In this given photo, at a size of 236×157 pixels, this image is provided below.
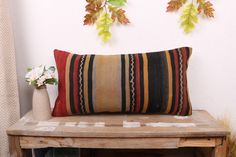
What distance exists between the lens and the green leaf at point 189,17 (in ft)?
4.34

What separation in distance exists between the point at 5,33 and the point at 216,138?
3.53 feet

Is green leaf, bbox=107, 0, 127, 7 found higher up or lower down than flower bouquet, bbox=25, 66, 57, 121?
higher up

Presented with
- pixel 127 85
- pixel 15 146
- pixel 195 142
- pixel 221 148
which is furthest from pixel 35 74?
pixel 221 148

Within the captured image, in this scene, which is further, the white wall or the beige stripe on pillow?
the white wall

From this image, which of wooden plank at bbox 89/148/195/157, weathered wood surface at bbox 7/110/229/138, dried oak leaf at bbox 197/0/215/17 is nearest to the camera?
weathered wood surface at bbox 7/110/229/138

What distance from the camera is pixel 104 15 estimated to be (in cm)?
135

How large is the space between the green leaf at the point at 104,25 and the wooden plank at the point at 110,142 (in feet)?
1.90

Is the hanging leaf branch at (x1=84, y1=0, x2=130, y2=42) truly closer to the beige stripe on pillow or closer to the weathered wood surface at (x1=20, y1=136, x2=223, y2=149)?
the beige stripe on pillow

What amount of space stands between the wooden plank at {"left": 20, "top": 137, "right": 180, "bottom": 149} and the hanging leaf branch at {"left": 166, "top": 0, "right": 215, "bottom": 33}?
637mm

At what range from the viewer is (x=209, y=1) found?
4.35 ft

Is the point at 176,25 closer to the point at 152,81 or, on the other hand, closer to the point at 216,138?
the point at 152,81

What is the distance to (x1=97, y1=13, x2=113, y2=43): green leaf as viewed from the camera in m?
1.35

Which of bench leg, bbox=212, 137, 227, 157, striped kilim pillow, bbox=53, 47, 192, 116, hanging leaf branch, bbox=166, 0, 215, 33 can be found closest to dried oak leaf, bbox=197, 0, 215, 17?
hanging leaf branch, bbox=166, 0, 215, 33

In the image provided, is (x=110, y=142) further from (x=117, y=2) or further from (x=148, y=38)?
(x=117, y=2)
